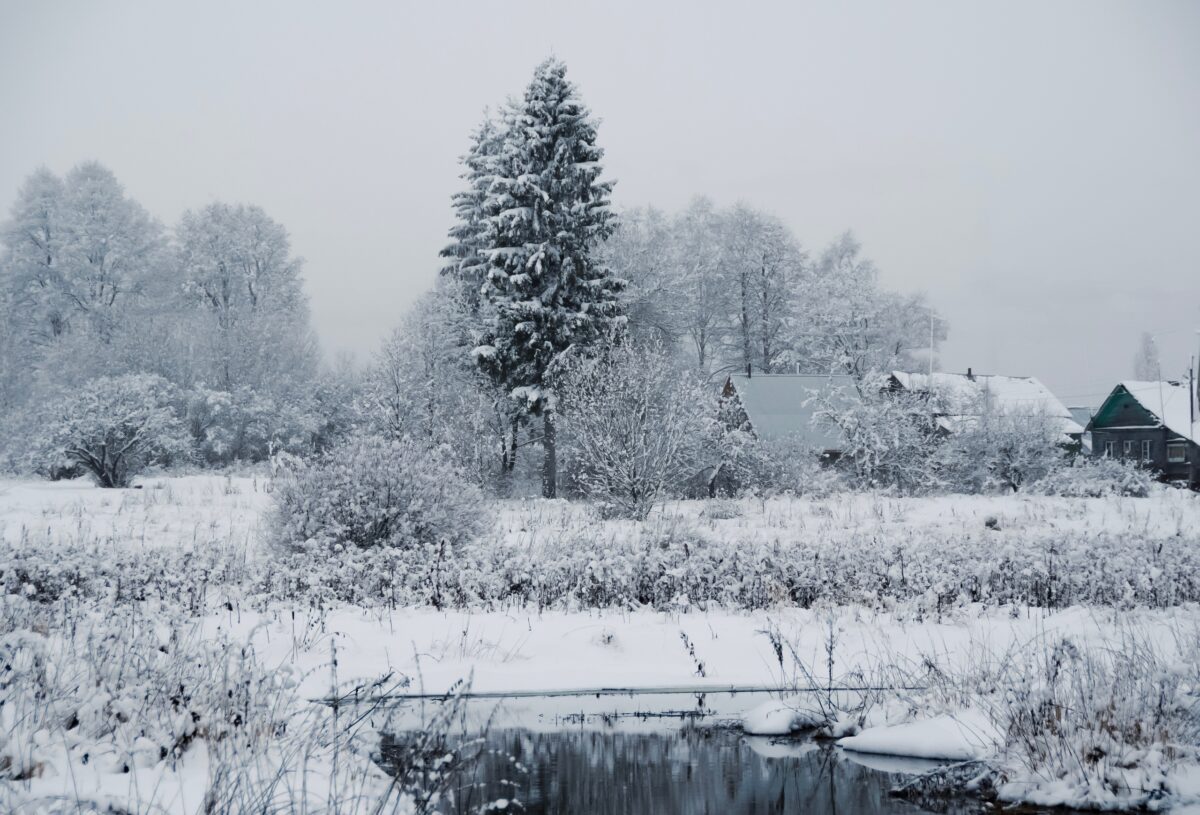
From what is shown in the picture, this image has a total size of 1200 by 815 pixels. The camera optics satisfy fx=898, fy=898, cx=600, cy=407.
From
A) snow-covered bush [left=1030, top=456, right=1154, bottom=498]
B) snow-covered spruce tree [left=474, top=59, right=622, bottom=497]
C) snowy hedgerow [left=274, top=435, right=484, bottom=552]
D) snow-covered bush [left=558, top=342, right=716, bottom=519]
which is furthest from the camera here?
snow-covered spruce tree [left=474, top=59, right=622, bottom=497]

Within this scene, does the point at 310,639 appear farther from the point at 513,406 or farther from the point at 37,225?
the point at 37,225

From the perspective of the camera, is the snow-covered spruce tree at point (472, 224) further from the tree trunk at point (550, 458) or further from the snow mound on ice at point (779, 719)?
the snow mound on ice at point (779, 719)

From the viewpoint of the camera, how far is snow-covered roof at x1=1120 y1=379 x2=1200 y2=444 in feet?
133

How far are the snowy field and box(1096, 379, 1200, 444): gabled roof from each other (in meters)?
29.9

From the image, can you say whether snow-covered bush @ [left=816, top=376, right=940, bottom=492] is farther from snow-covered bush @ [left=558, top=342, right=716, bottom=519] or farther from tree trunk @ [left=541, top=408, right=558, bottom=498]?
tree trunk @ [left=541, top=408, right=558, bottom=498]

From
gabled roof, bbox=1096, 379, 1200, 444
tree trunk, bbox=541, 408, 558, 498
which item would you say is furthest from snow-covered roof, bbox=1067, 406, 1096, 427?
tree trunk, bbox=541, 408, 558, 498

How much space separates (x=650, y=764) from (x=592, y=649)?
257cm

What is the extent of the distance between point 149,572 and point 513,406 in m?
18.9

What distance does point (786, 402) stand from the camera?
3509 cm

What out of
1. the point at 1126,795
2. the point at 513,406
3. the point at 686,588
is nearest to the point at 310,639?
the point at 686,588

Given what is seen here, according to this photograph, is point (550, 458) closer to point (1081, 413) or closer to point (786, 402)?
point (786, 402)

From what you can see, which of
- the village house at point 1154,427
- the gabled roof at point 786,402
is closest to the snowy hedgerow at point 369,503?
the gabled roof at point 786,402

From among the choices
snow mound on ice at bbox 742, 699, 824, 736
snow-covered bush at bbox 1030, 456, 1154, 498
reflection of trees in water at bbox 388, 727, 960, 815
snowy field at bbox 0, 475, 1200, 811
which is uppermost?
snow-covered bush at bbox 1030, 456, 1154, 498

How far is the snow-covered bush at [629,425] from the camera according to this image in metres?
19.8
